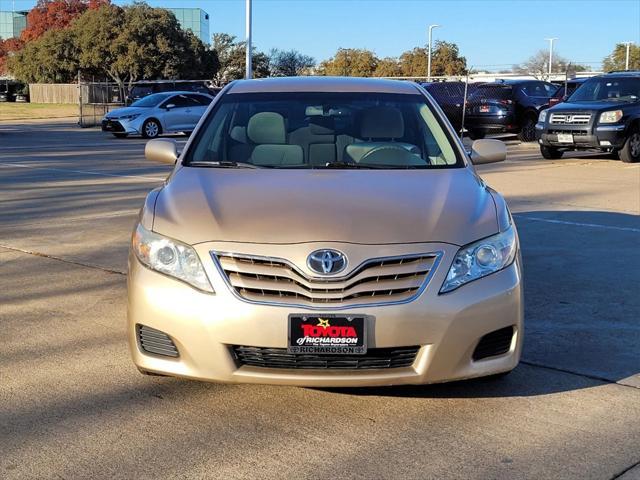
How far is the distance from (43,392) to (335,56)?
222 feet

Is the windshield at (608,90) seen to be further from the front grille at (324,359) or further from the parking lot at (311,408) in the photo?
the front grille at (324,359)

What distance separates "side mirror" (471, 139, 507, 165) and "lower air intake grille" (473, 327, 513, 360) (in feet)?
6.48

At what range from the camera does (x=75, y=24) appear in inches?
2498

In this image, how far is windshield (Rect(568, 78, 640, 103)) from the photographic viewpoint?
673 inches

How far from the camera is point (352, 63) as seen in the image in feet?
219

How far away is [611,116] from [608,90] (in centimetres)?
129

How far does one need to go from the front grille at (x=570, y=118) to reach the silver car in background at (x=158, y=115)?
10.7 m

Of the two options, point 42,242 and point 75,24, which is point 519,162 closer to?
point 42,242

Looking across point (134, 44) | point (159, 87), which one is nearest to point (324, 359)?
point (159, 87)

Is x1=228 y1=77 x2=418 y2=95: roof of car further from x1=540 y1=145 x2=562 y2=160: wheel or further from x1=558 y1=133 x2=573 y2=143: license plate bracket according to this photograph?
x1=540 y1=145 x2=562 y2=160: wheel

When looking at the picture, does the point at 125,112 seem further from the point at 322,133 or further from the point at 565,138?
the point at 322,133

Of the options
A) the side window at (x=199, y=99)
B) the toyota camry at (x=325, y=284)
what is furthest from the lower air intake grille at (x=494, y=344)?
the side window at (x=199, y=99)

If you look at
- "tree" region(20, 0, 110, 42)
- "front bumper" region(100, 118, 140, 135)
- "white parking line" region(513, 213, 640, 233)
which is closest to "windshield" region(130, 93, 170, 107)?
"front bumper" region(100, 118, 140, 135)

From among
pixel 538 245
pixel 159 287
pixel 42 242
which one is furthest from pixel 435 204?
pixel 42 242
